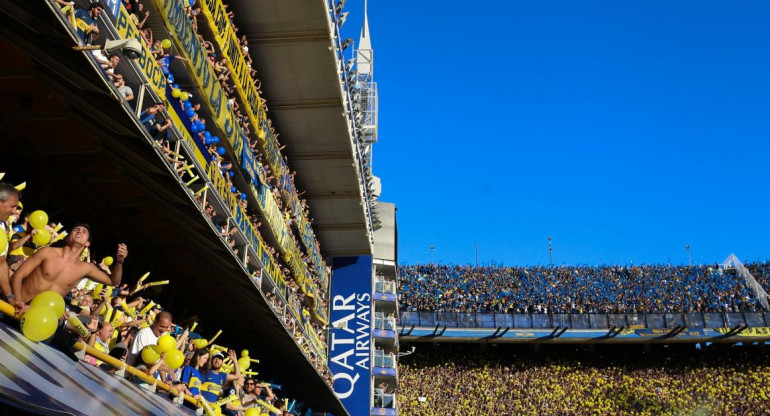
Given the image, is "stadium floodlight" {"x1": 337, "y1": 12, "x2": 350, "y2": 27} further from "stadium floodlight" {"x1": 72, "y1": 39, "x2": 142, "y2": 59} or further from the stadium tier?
"stadium floodlight" {"x1": 72, "y1": 39, "x2": 142, "y2": 59}

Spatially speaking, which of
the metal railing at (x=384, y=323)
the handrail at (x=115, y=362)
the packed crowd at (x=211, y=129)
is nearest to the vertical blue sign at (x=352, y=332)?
the packed crowd at (x=211, y=129)

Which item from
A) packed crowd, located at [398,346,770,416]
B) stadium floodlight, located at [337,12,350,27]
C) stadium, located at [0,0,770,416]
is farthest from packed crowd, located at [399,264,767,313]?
stadium floodlight, located at [337,12,350,27]

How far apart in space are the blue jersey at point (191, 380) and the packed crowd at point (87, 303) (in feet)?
0.06

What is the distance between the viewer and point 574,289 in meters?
51.4

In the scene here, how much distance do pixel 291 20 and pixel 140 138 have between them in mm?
10394

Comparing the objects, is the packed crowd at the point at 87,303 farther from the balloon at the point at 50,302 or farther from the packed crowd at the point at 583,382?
the packed crowd at the point at 583,382

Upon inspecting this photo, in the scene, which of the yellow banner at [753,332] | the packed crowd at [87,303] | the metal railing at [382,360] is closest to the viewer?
the packed crowd at [87,303]

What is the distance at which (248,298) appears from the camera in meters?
13.6

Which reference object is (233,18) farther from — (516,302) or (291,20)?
(516,302)

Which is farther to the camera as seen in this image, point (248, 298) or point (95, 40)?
point (248, 298)

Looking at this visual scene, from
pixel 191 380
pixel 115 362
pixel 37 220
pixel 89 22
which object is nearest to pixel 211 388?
pixel 191 380

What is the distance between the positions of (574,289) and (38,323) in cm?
5022

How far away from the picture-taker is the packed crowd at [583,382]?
128 feet

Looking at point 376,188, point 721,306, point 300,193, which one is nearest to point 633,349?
point 721,306
